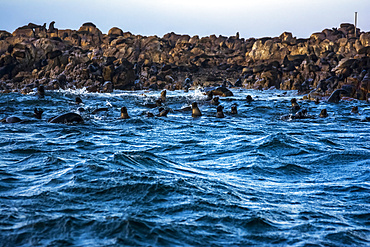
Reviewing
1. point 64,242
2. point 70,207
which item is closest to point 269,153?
point 70,207

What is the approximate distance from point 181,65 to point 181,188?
42.9m

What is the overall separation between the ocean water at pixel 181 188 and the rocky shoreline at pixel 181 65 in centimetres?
1657

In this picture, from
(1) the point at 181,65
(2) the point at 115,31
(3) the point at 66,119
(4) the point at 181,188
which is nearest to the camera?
(4) the point at 181,188

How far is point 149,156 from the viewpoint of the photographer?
315 inches

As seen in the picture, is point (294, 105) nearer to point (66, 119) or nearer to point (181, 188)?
point (66, 119)

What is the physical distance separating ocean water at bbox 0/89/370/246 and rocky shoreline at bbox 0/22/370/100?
54.4 feet

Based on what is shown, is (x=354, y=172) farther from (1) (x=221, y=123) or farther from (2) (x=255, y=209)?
(1) (x=221, y=123)

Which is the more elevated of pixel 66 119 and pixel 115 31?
pixel 115 31

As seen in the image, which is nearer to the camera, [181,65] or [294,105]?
[294,105]

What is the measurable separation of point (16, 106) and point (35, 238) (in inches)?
618

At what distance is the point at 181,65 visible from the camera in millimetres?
47906

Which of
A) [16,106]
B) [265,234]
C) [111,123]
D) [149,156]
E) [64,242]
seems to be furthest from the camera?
[16,106]

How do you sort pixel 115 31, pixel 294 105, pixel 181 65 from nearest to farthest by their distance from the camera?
pixel 294 105 < pixel 181 65 < pixel 115 31

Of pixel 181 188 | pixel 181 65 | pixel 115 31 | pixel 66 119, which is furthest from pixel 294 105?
pixel 115 31
